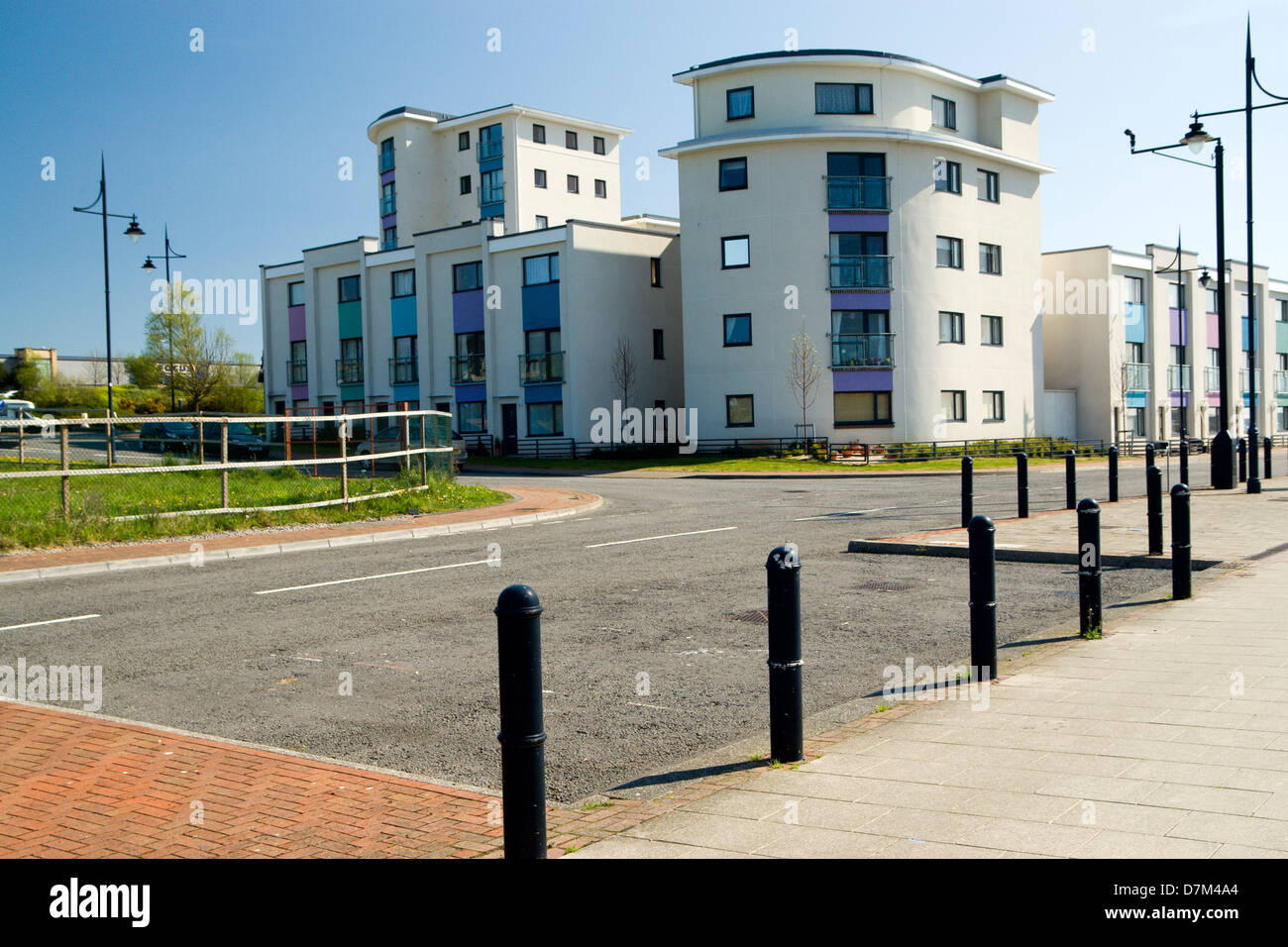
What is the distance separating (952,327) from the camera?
47.3 m

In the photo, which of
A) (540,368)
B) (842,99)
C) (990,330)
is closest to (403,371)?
(540,368)

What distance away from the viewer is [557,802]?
4.93 m

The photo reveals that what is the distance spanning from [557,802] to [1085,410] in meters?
55.5

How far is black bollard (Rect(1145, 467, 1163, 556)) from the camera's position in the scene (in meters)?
11.3

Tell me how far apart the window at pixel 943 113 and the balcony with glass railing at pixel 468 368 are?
75.0ft

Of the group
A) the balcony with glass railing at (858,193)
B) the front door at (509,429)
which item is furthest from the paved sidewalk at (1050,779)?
the front door at (509,429)

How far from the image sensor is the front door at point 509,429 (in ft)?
169

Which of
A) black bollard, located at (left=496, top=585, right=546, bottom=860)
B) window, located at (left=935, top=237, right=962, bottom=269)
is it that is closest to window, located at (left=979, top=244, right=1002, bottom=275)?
window, located at (left=935, top=237, right=962, bottom=269)

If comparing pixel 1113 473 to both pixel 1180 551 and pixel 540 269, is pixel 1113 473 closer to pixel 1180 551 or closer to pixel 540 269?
pixel 1180 551

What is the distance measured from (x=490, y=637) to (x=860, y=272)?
3916cm

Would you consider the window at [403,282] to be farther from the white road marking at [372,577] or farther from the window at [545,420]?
the white road marking at [372,577]

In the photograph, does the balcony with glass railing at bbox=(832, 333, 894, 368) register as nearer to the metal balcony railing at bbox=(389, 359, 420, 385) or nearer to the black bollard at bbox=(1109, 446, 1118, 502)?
the metal balcony railing at bbox=(389, 359, 420, 385)

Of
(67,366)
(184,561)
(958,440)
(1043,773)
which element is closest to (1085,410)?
(958,440)
